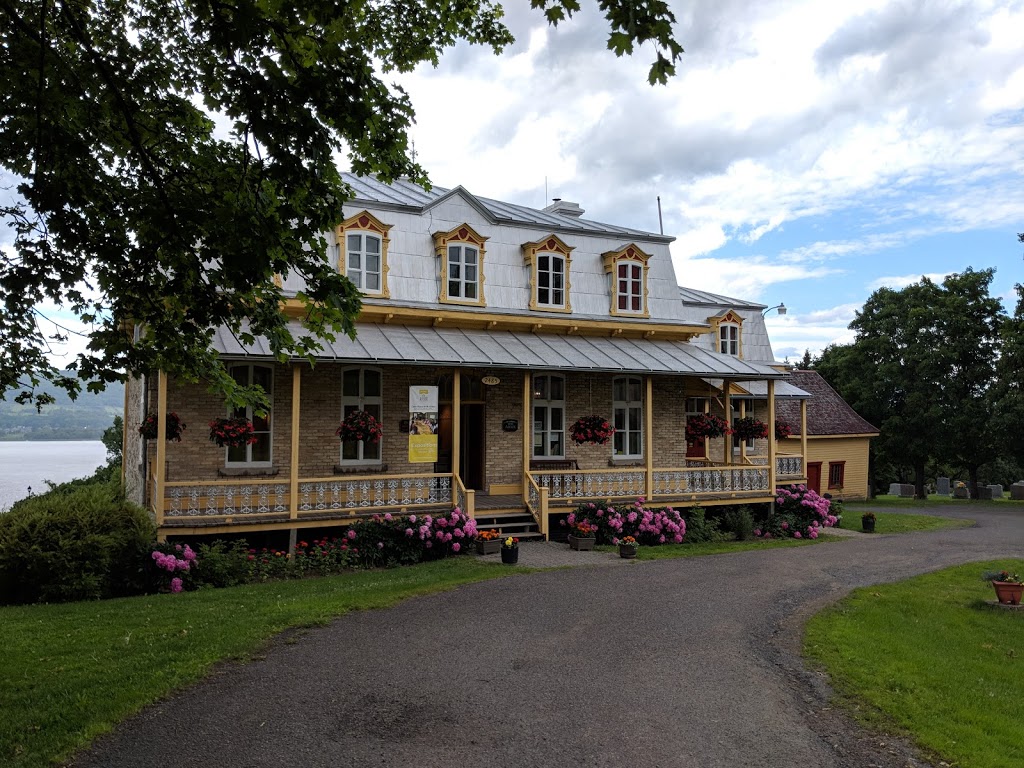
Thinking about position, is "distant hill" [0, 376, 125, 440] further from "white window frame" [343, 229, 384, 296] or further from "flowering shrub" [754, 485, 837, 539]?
"flowering shrub" [754, 485, 837, 539]

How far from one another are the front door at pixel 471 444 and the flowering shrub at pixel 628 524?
285 cm

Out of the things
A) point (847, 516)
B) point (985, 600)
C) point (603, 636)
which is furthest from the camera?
point (847, 516)

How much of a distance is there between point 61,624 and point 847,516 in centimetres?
2341

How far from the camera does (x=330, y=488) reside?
1484cm

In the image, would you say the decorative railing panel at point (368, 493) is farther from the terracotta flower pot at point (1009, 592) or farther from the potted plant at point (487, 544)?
the terracotta flower pot at point (1009, 592)

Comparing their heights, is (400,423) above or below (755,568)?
above

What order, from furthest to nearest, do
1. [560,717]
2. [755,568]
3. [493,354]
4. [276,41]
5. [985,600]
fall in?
1. [493,354]
2. [755,568]
3. [985,600]
4. [560,717]
5. [276,41]

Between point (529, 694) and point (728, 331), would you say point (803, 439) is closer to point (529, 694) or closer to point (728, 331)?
point (728, 331)

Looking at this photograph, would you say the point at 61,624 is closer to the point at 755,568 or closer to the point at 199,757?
the point at 199,757

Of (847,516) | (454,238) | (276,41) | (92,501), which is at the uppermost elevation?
(454,238)

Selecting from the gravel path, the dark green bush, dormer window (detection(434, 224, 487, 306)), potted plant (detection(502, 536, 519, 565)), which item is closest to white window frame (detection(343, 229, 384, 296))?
dormer window (detection(434, 224, 487, 306))

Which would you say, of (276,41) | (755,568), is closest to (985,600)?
(755,568)

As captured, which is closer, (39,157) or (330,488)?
(39,157)

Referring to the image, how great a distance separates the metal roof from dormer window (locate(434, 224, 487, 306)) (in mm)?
946
